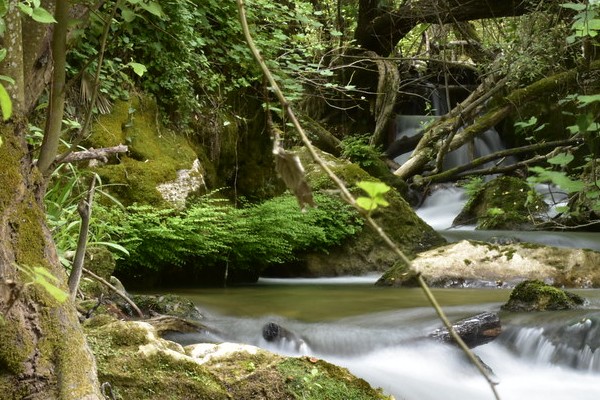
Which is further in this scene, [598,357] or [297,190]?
[598,357]

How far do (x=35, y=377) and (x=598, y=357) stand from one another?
4508 millimetres

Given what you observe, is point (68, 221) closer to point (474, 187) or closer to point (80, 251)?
point (80, 251)

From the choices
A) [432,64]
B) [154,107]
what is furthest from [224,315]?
[432,64]

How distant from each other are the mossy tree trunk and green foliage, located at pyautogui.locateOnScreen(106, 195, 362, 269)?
4248 mm

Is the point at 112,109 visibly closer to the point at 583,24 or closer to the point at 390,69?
the point at 583,24

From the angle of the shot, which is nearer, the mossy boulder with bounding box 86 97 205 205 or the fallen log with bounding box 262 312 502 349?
the fallen log with bounding box 262 312 502 349

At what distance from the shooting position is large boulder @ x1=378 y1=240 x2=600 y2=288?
26.4ft

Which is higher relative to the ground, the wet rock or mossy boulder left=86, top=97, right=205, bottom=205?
mossy boulder left=86, top=97, right=205, bottom=205

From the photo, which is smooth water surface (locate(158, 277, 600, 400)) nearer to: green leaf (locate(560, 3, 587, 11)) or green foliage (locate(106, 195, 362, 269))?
green foliage (locate(106, 195, 362, 269))

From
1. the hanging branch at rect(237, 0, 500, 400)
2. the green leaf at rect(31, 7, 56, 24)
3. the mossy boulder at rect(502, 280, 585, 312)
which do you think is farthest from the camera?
the mossy boulder at rect(502, 280, 585, 312)

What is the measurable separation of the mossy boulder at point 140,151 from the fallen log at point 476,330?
3039mm

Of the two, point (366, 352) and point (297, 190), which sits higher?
point (297, 190)

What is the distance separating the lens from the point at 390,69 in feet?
45.6

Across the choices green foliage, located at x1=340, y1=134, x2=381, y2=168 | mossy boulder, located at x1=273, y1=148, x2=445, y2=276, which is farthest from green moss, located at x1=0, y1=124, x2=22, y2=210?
green foliage, located at x1=340, y1=134, x2=381, y2=168
